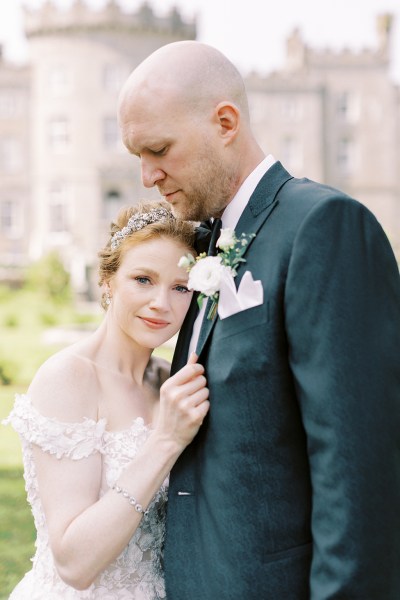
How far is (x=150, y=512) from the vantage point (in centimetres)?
269

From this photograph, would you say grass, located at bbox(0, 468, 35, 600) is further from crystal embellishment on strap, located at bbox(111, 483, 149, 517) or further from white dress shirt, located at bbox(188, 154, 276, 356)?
white dress shirt, located at bbox(188, 154, 276, 356)

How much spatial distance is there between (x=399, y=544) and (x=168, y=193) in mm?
1140

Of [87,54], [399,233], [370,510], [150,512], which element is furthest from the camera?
[399,233]

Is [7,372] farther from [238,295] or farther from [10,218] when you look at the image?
[10,218]

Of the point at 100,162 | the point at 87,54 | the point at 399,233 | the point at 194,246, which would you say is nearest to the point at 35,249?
the point at 100,162

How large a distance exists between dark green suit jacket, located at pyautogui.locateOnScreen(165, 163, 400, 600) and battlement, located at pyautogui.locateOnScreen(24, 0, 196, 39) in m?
34.6

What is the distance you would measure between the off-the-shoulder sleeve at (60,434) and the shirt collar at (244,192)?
0.76 m

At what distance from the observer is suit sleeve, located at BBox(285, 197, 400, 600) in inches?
76.7

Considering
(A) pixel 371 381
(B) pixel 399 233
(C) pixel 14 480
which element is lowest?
(B) pixel 399 233

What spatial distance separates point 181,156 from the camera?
89.1 inches

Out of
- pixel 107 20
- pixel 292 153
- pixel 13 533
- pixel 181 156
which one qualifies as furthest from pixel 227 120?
pixel 292 153

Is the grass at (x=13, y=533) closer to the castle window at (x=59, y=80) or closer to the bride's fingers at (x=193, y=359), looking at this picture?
the bride's fingers at (x=193, y=359)

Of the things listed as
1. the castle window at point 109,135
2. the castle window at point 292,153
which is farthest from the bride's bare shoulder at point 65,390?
the castle window at point 292,153

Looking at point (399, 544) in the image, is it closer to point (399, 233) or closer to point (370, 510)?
point (370, 510)
